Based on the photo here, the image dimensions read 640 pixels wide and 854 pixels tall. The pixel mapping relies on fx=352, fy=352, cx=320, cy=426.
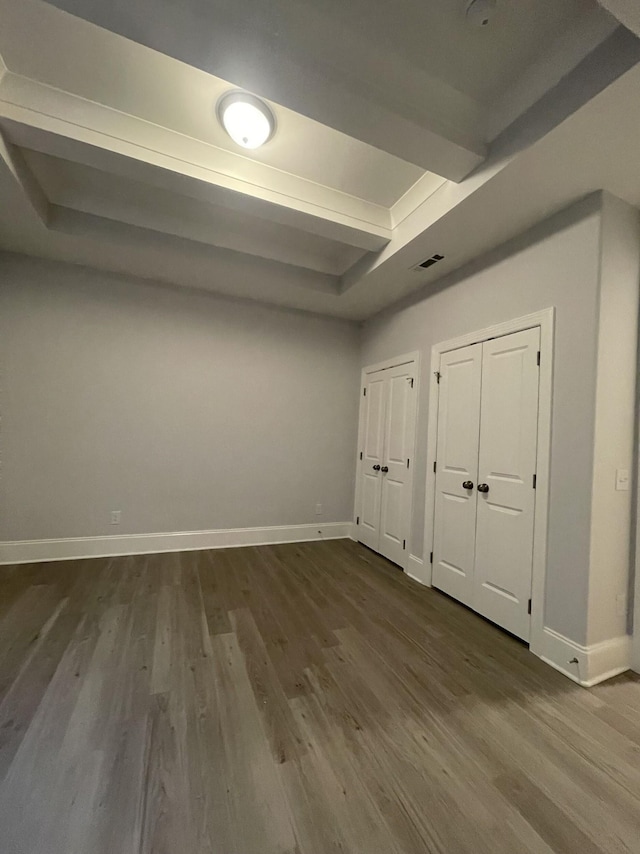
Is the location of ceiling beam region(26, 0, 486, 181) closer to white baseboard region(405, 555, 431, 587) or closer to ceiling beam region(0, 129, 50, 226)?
ceiling beam region(0, 129, 50, 226)

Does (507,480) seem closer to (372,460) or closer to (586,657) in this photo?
(586,657)

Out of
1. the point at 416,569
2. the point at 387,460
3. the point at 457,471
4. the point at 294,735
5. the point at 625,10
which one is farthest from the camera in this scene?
the point at 387,460

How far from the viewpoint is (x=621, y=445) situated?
2141mm

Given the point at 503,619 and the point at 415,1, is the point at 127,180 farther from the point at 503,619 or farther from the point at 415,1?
the point at 503,619

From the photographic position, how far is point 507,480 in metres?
2.54

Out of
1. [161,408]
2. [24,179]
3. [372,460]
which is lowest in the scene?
[372,460]

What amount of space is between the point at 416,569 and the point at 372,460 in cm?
139

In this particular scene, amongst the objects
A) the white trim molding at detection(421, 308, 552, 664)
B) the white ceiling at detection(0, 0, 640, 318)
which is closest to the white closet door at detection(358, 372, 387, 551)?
the white ceiling at detection(0, 0, 640, 318)

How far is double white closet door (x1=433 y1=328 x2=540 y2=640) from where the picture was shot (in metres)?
2.40

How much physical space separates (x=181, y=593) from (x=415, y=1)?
3763mm

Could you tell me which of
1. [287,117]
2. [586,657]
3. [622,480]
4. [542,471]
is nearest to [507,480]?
[542,471]

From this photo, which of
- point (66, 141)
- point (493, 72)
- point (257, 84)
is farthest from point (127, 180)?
point (493, 72)

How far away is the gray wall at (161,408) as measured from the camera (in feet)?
11.3

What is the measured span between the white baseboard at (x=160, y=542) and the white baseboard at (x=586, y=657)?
8.88 ft
